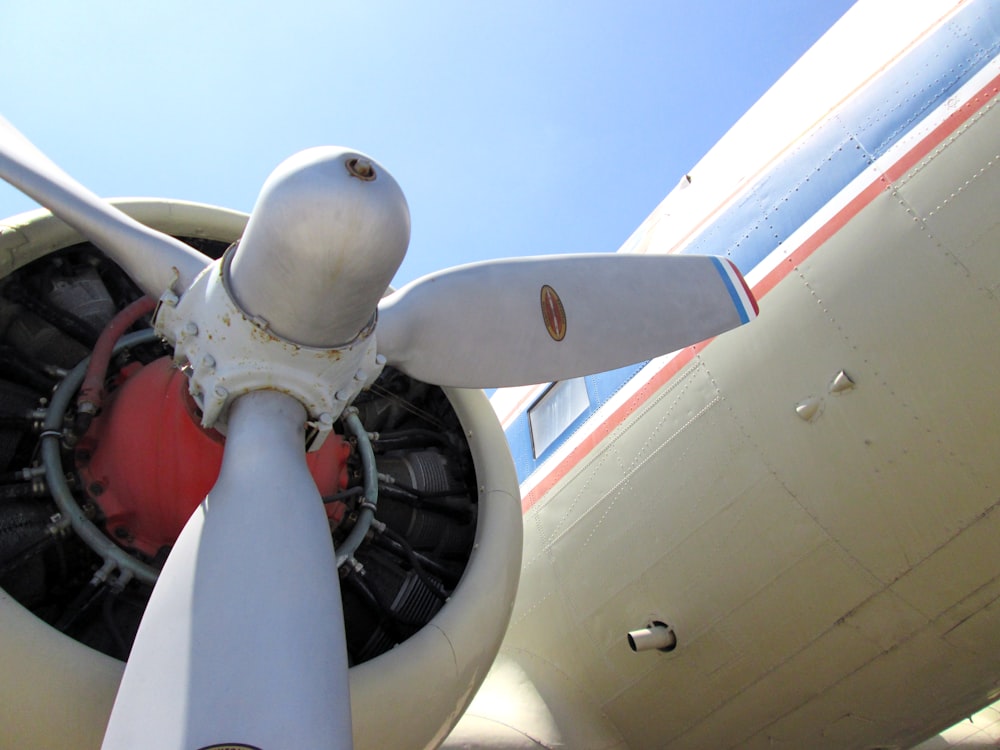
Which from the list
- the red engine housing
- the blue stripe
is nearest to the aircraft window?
the blue stripe

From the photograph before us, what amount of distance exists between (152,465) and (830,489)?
3953 millimetres

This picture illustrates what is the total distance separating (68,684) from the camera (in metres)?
3.76

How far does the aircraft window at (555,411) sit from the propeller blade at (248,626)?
4026 mm

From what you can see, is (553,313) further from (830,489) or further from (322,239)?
(830,489)

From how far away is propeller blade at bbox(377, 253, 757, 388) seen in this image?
4645 millimetres

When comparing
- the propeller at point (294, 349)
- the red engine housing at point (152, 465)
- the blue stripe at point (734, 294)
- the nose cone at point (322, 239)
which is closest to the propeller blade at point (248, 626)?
the propeller at point (294, 349)

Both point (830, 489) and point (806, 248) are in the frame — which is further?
point (806, 248)

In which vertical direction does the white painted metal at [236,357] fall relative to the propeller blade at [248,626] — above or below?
above

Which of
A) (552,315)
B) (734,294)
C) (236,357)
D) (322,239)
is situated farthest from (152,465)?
(734,294)

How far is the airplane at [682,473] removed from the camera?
4.46 metres

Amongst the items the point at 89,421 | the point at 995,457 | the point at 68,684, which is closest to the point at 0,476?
the point at 89,421

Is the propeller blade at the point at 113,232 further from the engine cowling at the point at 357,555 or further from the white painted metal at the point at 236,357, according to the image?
the engine cowling at the point at 357,555

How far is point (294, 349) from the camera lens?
3.88m

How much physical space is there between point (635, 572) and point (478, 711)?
5.38ft
